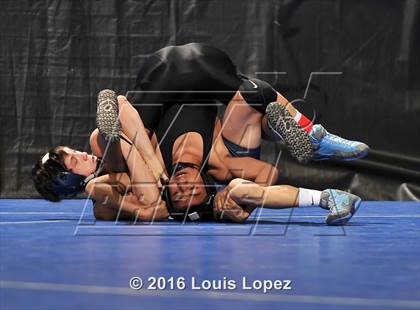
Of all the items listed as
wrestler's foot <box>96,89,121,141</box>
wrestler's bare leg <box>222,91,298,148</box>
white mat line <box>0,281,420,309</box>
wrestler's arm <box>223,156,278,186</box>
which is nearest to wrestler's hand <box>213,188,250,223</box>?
wrestler's arm <box>223,156,278,186</box>

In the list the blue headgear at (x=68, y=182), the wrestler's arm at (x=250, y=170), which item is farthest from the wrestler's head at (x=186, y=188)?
the blue headgear at (x=68, y=182)

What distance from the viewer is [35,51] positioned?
6.16m

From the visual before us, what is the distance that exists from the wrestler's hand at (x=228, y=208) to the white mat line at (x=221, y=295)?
1.95 metres

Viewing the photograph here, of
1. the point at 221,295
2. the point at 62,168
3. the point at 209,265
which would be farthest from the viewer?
the point at 62,168

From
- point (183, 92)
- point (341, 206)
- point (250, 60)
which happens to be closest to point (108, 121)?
point (183, 92)

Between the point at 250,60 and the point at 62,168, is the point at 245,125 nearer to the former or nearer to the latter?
the point at 62,168

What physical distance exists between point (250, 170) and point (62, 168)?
87 centimetres

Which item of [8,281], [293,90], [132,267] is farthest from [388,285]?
[293,90]

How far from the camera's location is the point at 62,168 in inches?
155

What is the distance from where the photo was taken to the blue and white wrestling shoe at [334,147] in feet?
12.0

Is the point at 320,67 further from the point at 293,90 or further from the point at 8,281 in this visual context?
the point at 8,281

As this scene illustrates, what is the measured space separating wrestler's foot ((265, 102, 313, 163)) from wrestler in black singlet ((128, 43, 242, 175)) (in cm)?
50

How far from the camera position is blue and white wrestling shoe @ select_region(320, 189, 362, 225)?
11.7ft

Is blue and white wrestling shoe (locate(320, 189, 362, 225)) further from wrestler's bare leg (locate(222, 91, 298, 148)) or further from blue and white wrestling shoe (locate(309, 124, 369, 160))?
wrestler's bare leg (locate(222, 91, 298, 148))
